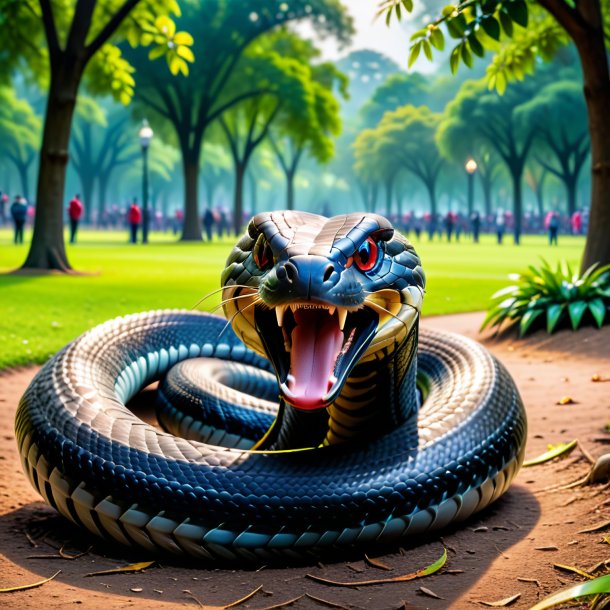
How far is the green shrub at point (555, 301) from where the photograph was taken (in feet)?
29.5

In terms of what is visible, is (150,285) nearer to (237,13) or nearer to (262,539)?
(262,539)

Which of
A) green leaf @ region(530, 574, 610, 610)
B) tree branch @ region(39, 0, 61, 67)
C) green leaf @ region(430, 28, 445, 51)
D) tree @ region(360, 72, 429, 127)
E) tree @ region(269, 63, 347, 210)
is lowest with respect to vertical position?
green leaf @ region(530, 574, 610, 610)

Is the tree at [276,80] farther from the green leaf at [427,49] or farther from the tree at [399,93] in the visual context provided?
the tree at [399,93]

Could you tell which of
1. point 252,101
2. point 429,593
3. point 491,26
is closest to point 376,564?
point 429,593

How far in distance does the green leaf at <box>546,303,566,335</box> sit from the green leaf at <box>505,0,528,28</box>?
15.6 feet

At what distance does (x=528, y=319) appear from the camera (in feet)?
30.3

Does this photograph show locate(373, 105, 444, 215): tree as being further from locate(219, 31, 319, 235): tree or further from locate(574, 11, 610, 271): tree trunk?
locate(574, 11, 610, 271): tree trunk

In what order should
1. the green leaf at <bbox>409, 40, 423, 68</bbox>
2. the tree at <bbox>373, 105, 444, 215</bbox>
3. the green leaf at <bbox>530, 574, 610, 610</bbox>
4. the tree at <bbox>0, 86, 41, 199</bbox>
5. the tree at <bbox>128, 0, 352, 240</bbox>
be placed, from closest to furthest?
the green leaf at <bbox>530, 574, 610, 610</bbox> → the green leaf at <bbox>409, 40, 423, 68</bbox> → the tree at <bbox>128, 0, 352, 240</bbox> → the tree at <bbox>0, 86, 41, 199</bbox> → the tree at <bbox>373, 105, 444, 215</bbox>

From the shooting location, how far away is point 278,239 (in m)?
3.08

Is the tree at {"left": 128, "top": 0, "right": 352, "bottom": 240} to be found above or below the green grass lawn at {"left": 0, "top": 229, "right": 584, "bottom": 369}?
above

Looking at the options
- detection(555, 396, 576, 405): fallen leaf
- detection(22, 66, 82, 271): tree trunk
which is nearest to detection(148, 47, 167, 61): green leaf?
detection(22, 66, 82, 271): tree trunk

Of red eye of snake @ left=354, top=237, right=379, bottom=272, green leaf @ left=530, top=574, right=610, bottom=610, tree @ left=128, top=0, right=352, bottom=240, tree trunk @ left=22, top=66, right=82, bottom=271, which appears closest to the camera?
green leaf @ left=530, top=574, right=610, bottom=610

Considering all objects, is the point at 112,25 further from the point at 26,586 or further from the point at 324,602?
the point at 324,602

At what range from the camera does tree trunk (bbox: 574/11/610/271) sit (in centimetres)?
997
